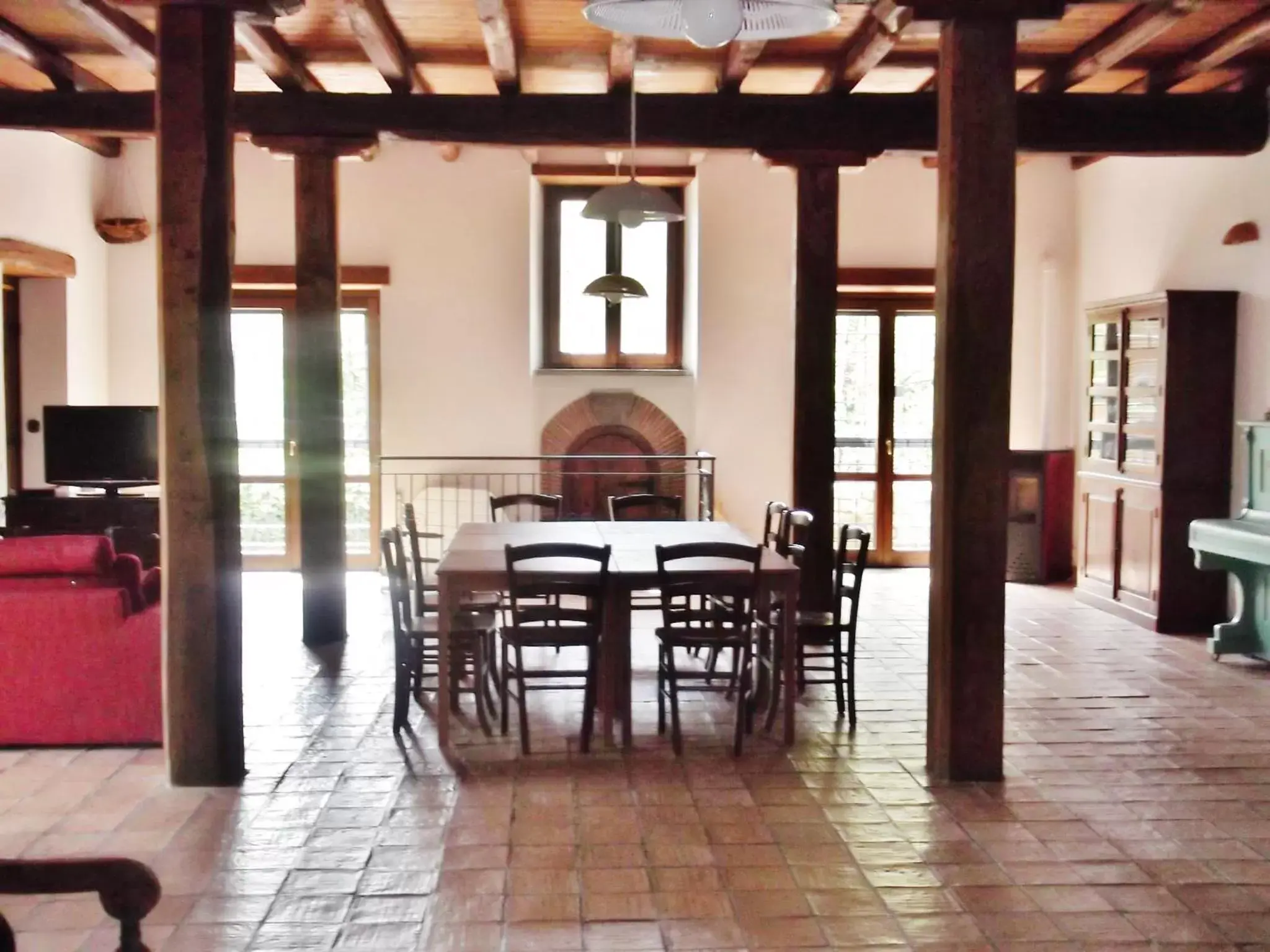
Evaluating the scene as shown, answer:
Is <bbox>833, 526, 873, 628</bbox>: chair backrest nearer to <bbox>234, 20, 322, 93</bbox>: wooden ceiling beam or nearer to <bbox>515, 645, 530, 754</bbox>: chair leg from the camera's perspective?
<bbox>515, 645, 530, 754</bbox>: chair leg

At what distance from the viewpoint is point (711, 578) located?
5020 mm

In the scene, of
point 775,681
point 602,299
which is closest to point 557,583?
point 775,681

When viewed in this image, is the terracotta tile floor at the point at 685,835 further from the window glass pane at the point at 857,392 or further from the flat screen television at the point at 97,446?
the window glass pane at the point at 857,392

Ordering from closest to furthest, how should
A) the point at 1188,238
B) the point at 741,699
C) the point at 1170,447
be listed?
the point at 741,699, the point at 1170,447, the point at 1188,238

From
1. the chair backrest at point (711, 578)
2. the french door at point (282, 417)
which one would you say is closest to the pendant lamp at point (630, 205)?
the chair backrest at point (711, 578)

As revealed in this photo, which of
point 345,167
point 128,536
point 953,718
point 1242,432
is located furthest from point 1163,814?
point 345,167

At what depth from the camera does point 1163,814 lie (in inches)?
170

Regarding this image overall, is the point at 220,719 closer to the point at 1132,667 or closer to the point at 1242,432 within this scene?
the point at 1132,667

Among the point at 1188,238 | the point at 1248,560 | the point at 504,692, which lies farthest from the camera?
the point at 1188,238

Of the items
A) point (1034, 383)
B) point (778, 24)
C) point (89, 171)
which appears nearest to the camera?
point (778, 24)

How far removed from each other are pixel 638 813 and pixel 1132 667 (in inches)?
145

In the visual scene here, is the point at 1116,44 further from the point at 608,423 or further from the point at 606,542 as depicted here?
the point at 608,423

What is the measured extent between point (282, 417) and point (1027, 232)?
6505mm

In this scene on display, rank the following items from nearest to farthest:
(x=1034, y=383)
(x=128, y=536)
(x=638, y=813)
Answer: (x=638, y=813) < (x=128, y=536) < (x=1034, y=383)
